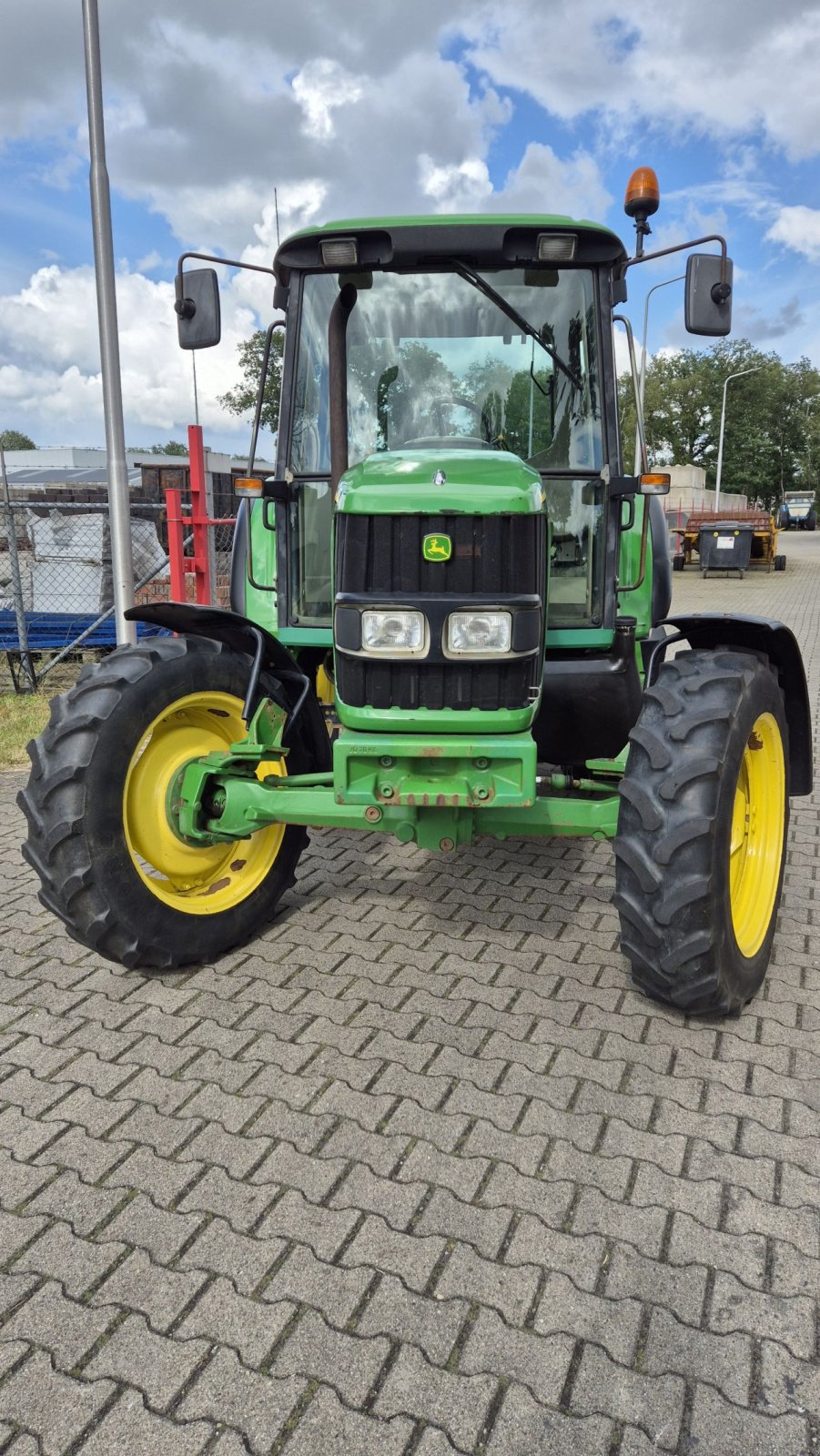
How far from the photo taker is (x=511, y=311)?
385cm

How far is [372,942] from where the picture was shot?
3898mm

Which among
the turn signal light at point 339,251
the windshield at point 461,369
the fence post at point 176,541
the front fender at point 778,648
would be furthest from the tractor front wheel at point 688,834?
the fence post at point 176,541

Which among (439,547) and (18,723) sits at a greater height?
(439,547)

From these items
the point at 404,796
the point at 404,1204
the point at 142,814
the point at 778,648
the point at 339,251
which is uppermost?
the point at 339,251

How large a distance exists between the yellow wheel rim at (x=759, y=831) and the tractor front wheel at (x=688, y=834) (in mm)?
226

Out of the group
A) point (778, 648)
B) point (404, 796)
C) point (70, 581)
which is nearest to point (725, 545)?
point (70, 581)

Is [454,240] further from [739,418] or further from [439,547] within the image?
[739,418]

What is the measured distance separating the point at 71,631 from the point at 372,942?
254 inches

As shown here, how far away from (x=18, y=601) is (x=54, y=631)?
815 mm

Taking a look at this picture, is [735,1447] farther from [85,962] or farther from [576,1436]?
[85,962]

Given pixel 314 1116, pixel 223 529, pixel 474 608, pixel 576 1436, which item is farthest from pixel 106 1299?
pixel 223 529

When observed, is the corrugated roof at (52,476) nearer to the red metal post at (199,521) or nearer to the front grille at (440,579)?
the red metal post at (199,521)

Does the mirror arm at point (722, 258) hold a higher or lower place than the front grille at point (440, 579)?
higher

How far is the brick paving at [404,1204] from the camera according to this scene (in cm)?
194
